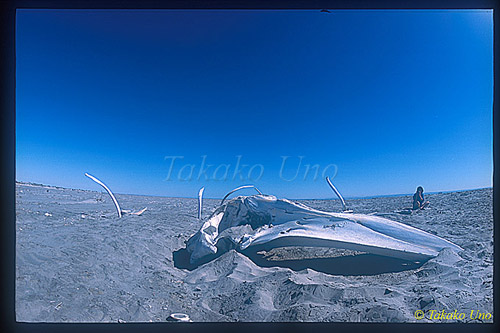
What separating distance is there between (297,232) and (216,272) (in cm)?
69

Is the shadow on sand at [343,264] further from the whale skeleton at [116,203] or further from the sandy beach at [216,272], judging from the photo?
the whale skeleton at [116,203]

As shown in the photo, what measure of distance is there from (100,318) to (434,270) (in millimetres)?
2382

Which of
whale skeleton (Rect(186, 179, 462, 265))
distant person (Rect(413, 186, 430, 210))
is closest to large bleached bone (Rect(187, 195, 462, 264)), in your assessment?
whale skeleton (Rect(186, 179, 462, 265))

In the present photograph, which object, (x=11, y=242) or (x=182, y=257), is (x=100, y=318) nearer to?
(x=182, y=257)

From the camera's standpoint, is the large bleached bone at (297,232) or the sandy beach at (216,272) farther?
the large bleached bone at (297,232)

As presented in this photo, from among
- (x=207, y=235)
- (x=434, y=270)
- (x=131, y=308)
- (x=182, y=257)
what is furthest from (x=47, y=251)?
(x=434, y=270)

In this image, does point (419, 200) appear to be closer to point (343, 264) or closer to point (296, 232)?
point (343, 264)

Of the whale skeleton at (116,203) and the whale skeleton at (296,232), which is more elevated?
the whale skeleton at (116,203)

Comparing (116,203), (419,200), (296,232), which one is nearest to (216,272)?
(296,232)

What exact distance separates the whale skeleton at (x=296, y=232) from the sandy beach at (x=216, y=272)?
0.23 feet

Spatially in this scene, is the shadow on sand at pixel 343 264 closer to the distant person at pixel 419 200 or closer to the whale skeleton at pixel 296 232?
the whale skeleton at pixel 296 232

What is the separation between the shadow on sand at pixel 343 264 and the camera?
2.05 metres

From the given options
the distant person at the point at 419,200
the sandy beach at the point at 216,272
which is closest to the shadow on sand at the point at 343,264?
the sandy beach at the point at 216,272

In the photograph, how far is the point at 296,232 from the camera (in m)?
2.11
